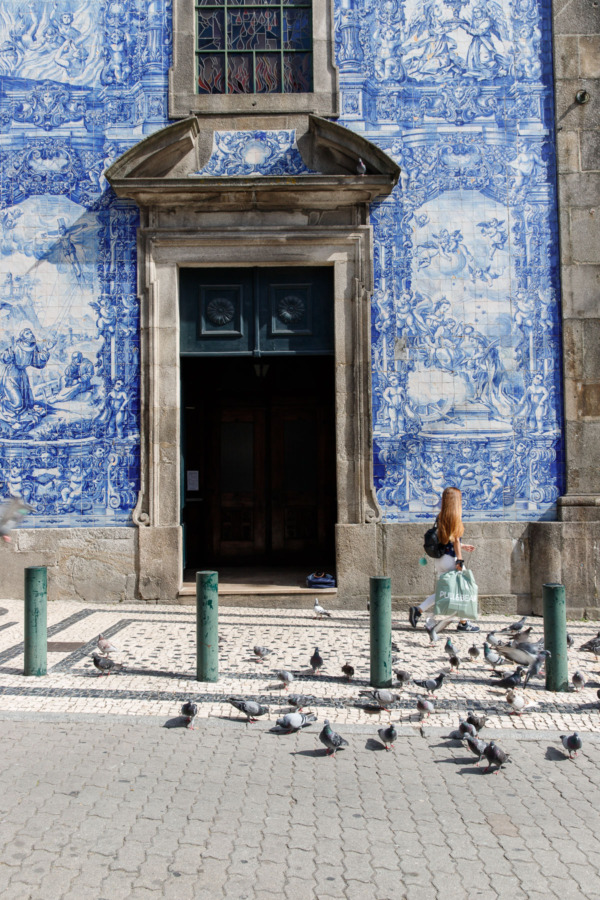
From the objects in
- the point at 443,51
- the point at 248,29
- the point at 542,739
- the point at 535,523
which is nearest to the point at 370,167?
the point at 443,51

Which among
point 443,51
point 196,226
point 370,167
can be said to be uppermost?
point 443,51

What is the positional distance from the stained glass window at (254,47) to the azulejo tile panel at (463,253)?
496 mm

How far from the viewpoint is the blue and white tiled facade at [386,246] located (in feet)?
27.7

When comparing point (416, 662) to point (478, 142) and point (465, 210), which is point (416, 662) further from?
point (478, 142)

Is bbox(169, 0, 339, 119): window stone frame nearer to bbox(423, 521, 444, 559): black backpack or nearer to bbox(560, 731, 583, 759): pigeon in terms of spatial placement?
bbox(423, 521, 444, 559): black backpack

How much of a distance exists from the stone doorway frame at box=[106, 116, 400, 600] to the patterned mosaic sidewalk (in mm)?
1211

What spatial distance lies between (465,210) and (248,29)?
11.3 ft

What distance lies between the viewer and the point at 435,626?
6.66m

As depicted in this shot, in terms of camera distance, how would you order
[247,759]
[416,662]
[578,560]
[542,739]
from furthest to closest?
[578,560] → [416,662] → [542,739] → [247,759]

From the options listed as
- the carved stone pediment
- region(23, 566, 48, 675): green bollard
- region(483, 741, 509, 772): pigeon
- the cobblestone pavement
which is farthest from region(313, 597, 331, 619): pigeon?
the carved stone pediment

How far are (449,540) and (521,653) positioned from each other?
7.10ft

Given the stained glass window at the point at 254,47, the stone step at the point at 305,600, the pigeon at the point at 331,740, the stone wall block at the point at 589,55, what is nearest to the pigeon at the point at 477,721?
the pigeon at the point at 331,740

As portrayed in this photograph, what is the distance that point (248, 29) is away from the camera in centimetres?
889

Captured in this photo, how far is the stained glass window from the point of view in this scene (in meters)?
8.81
